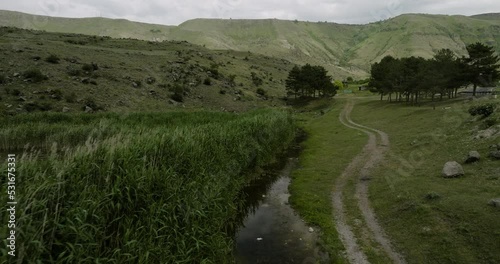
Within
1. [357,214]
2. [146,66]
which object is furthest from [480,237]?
[146,66]

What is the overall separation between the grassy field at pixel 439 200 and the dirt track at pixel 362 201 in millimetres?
526

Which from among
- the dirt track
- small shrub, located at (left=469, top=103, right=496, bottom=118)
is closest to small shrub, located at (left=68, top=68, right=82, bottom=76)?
the dirt track

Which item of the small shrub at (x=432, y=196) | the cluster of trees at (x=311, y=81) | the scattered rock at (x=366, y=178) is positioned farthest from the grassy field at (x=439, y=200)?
the cluster of trees at (x=311, y=81)

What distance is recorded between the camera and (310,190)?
2375cm

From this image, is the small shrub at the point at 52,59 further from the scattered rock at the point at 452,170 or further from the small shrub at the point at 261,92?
the scattered rock at the point at 452,170

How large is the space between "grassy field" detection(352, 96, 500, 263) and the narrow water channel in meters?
4.37

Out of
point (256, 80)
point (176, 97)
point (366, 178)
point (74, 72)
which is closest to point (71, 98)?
point (74, 72)

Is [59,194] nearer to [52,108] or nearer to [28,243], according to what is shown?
[28,243]

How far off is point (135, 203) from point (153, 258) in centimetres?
187

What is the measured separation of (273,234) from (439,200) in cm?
961

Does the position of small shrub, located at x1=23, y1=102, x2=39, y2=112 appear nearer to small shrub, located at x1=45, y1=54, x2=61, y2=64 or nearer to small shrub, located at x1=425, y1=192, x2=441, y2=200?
small shrub, located at x1=45, y1=54, x2=61, y2=64

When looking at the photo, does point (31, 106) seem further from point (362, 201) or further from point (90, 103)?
point (362, 201)

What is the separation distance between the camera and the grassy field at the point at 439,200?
13.7 metres

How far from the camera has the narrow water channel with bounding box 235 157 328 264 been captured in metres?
14.5
